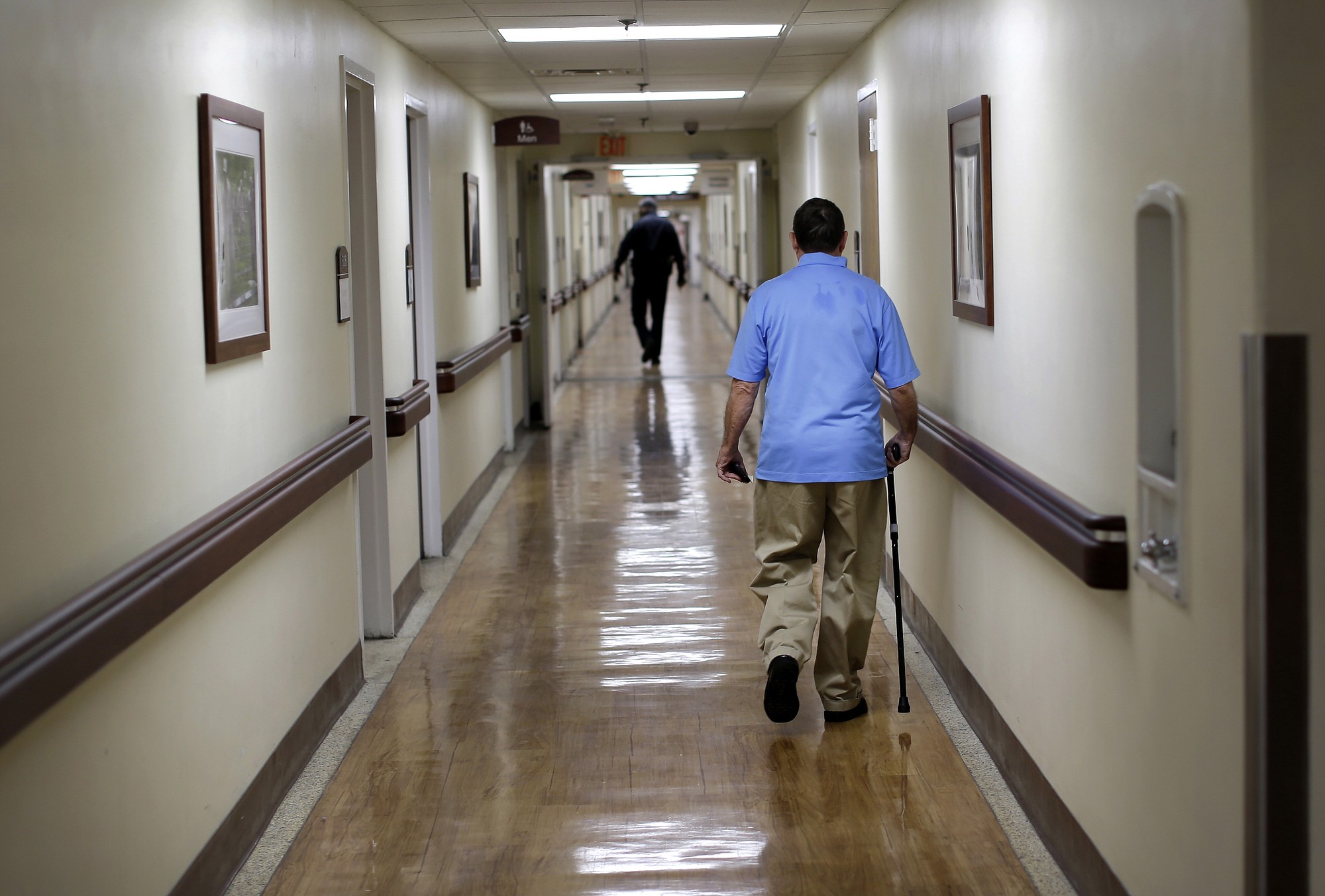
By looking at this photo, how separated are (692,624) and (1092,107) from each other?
2.96 m

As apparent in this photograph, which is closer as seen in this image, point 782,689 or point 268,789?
point 268,789

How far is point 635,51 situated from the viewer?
616 centimetres

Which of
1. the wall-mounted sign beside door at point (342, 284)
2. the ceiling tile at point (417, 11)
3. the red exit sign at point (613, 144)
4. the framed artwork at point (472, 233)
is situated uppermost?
the red exit sign at point (613, 144)

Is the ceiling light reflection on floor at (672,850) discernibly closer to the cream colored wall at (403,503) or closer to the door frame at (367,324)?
the door frame at (367,324)

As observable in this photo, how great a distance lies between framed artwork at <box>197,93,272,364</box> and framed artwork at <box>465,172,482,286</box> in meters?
4.06

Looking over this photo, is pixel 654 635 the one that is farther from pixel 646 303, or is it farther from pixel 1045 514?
pixel 646 303

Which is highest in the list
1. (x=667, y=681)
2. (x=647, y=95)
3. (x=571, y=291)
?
(x=647, y=95)

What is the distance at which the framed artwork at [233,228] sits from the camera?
3.03 meters

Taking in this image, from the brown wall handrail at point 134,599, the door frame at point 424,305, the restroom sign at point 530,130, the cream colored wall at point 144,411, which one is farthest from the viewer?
the restroom sign at point 530,130

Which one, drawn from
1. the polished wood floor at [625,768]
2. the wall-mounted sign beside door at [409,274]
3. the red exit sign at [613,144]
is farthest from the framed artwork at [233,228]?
the red exit sign at [613,144]

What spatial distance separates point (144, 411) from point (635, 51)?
159 inches

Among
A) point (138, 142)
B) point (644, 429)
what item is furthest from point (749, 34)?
point (644, 429)

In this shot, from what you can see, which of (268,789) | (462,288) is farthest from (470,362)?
(268,789)

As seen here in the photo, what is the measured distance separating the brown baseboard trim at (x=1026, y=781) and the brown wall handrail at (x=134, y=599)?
199cm
